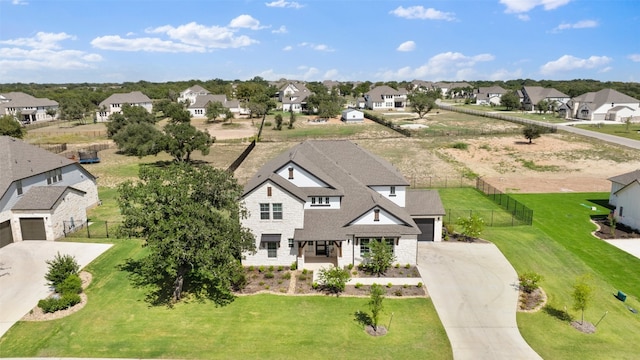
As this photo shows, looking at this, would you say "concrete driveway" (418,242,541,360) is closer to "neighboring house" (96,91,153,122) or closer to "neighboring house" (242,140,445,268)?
"neighboring house" (242,140,445,268)

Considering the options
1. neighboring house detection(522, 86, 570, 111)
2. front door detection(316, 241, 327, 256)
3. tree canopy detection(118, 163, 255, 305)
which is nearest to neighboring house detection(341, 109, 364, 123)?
neighboring house detection(522, 86, 570, 111)

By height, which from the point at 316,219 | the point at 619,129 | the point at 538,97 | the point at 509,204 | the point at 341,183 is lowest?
the point at 509,204

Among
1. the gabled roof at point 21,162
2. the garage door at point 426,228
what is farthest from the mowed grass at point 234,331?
the gabled roof at point 21,162

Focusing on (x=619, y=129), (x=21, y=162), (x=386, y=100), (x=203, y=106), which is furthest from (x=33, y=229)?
(x=386, y=100)

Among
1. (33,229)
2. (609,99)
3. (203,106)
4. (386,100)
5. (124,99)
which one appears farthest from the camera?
(386,100)

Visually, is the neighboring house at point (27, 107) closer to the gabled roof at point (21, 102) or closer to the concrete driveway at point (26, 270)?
the gabled roof at point (21, 102)

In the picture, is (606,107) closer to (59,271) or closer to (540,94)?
(540,94)

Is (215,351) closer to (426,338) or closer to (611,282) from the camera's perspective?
(426,338)

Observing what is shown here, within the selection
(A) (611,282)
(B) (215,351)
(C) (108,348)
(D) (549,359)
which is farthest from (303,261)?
(A) (611,282)
